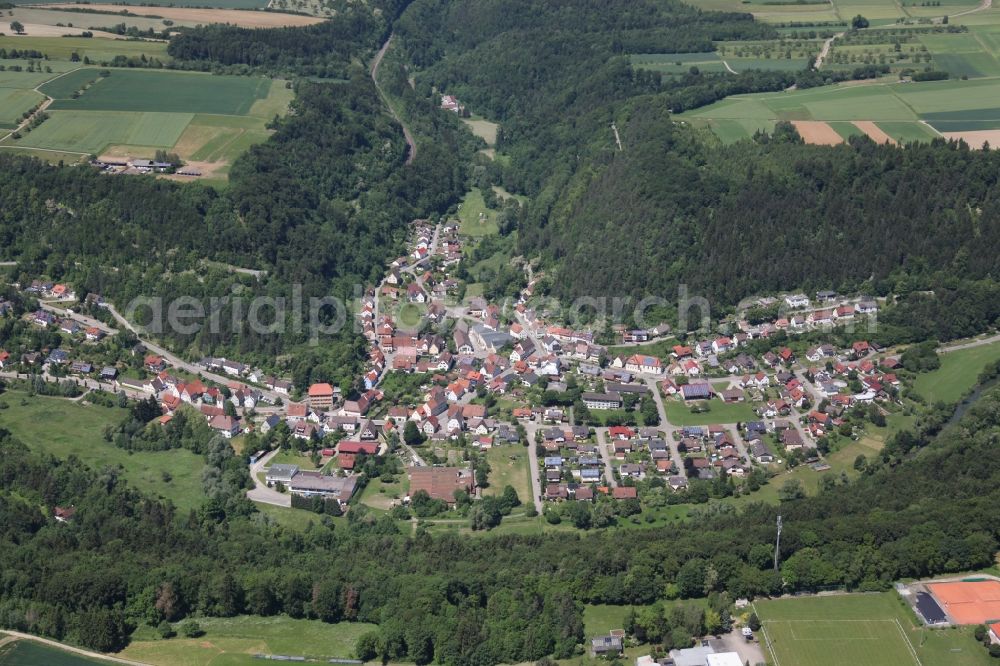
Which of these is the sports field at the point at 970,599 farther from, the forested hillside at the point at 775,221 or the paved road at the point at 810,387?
the forested hillside at the point at 775,221

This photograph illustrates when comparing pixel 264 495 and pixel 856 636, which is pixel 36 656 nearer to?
pixel 264 495

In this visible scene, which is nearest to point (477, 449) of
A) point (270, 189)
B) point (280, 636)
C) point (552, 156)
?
point (280, 636)

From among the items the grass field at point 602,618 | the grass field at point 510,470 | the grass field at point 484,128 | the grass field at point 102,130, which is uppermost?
the grass field at point 102,130

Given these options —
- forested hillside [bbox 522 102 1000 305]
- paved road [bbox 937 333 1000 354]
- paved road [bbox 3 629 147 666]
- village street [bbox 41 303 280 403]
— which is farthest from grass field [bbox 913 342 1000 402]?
paved road [bbox 3 629 147 666]

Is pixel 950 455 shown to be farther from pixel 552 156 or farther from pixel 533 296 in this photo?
pixel 552 156

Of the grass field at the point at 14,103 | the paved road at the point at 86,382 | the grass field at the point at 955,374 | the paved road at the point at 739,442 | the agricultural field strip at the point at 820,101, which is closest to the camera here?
the paved road at the point at 739,442

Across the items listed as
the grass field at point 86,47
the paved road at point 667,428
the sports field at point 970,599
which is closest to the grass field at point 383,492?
the paved road at point 667,428
